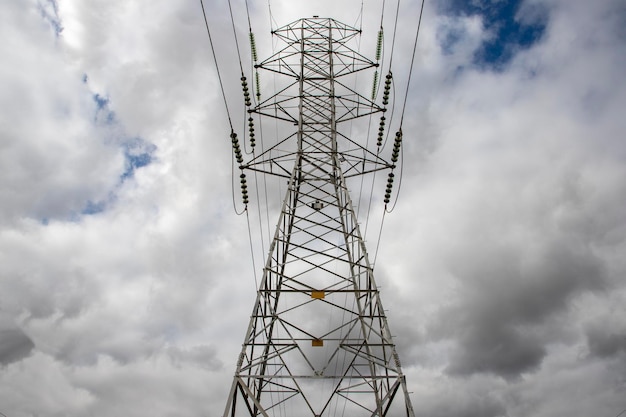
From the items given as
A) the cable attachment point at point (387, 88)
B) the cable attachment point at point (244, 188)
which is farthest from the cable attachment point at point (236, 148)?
the cable attachment point at point (387, 88)

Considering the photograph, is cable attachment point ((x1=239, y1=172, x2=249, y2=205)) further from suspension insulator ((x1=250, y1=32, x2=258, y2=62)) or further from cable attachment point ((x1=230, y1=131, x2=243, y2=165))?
suspension insulator ((x1=250, y1=32, x2=258, y2=62))

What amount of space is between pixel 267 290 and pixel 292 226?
3.78 m

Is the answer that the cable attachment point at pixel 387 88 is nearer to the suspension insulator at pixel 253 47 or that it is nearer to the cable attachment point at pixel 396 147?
the cable attachment point at pixel 396 147

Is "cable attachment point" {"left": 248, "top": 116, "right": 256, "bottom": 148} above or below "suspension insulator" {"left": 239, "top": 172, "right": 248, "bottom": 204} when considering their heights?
above

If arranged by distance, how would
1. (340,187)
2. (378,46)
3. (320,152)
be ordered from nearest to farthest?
(340,187)
(320,152)
(378,46)

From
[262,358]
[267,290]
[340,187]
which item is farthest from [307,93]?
[262,358]

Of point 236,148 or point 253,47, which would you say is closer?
point 236,148

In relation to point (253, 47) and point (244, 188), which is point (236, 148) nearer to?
point (244, 188)

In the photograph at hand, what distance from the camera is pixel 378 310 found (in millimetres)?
15664

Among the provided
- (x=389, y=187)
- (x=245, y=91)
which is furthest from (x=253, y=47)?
(x=389, y=187)

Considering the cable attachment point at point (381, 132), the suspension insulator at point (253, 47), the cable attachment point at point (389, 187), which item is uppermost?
the suspension insulator at point (253, 47)

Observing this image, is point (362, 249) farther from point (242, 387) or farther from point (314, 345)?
point (242, 387)

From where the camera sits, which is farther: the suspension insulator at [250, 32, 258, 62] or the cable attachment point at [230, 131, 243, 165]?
the suspension insulator at [250, 32, 258, 62]

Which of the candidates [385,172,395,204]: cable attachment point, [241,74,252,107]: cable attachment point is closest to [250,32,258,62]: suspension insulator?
[241,74,252,107]: cable attachment point
